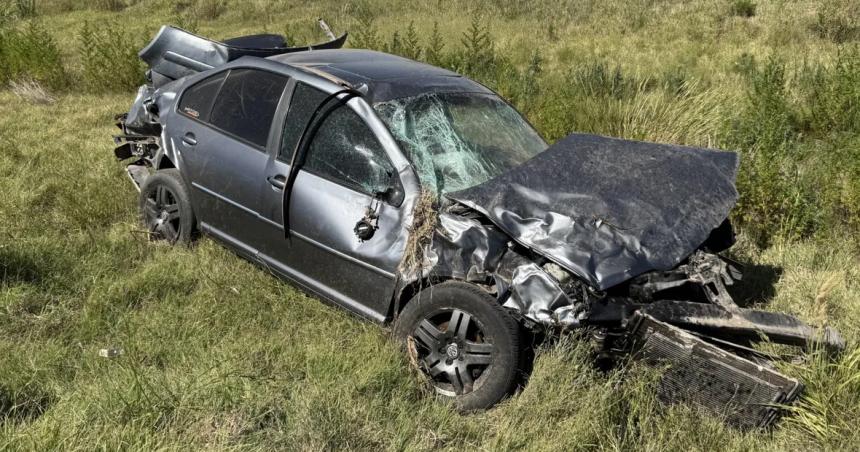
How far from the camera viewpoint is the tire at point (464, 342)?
3.31 metres

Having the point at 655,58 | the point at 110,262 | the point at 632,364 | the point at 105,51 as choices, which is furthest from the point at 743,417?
the point at 105,51

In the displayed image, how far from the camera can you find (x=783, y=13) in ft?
49.1

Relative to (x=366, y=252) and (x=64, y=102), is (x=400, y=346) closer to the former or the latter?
(x=366, y=252)

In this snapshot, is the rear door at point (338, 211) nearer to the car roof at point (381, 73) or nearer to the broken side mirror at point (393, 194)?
the broken side mirror at point (393, 194)

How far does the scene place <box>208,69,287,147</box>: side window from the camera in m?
4.44

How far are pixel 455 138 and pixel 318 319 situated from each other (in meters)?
1.45

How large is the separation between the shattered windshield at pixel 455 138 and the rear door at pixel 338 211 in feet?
0.65

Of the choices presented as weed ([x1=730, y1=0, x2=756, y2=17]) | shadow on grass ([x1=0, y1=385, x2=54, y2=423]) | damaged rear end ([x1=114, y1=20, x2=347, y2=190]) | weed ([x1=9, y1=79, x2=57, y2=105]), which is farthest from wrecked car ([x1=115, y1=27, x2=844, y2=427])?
weed ([x1=730, y1=0, x2=756, y2=17])

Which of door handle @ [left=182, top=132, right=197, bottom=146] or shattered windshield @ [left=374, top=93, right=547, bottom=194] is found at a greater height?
shattered windshield @ [left=374, top=93, right=547, bottom=194]

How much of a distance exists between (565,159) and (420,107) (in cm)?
96

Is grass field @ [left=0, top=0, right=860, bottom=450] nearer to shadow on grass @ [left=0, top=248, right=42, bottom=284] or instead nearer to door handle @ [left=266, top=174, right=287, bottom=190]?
shadow on grass @ [left=0, top=248, right=42, bottom=284]

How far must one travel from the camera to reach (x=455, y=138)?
13.8 feet

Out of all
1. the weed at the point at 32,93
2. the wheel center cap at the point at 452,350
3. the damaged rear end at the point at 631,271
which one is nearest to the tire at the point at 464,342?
the wheel center cap at the point at 452,350

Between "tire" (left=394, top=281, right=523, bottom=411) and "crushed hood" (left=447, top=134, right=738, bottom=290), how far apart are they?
0.40 meters
